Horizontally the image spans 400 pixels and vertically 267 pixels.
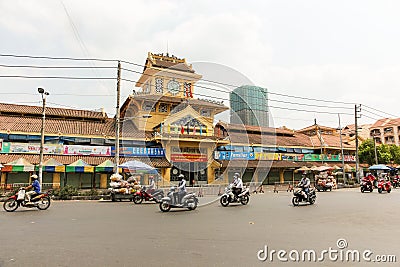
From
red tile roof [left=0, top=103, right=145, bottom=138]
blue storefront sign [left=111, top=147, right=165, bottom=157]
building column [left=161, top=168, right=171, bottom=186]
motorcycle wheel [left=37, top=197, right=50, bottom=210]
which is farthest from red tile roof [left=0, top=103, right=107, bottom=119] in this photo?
motorcycle wheel [left=37, top=197, right=50, bottom=210]

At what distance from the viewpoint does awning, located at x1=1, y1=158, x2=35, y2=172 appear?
18312mm

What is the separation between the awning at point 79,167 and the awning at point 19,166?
7.40ft

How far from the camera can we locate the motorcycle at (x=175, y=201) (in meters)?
10.2

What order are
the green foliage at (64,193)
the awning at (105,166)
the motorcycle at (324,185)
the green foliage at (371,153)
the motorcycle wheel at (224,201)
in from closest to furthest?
the motorcycle wheel at (224,201)
the green foliage at (64,193)
the awning at (105,166)
the motorcycle at (324,185)
the green foliage at (371,153)

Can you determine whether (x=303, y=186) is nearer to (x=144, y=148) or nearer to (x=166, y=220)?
(x=166, y=220)

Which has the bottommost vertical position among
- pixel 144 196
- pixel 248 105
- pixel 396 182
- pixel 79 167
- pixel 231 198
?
pixel 396 182

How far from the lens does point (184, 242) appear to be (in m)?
5.38

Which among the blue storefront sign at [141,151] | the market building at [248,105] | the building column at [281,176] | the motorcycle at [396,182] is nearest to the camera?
the market building at [248,105]

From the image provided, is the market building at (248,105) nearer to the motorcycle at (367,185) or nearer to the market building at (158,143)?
the market building at (158,143)

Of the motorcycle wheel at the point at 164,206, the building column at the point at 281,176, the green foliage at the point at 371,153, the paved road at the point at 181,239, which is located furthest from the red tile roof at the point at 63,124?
the green foliage at the point at 371,153

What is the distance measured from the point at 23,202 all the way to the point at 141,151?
13266 millimetres

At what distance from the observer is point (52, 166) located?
1953cm

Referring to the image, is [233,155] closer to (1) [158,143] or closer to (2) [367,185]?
(1) [158,143]

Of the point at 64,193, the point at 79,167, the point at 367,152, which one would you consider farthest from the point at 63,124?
the point at 367,152
